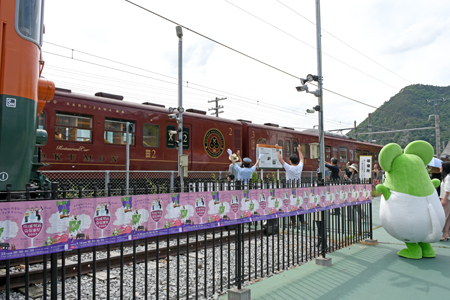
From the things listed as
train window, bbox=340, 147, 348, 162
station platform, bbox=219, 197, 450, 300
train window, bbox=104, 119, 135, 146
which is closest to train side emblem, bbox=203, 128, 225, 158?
train window, bbox=104, 119, 135, 146

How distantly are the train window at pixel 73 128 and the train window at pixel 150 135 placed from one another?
1997 millimetres

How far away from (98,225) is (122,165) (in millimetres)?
8493

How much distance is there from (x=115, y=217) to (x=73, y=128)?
8.00 m

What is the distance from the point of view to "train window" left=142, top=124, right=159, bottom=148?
11676 millimetres

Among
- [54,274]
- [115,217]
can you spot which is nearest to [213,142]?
[115,217]

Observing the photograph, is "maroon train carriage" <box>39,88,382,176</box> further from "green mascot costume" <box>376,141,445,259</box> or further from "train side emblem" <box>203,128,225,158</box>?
"green mascot costume" <box>376,141,445,259</box>

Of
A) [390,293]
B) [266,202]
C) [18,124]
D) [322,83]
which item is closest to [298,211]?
[266,202]

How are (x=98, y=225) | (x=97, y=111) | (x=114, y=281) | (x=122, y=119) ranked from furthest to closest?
(x=122, y=119)
(x=97, y=111)
(x=114, y=281)
(x=98, y=225)

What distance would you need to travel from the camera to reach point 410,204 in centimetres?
552

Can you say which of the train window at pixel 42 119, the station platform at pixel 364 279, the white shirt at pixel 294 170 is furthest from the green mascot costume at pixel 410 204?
the train window at pixel 42 119

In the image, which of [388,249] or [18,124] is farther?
[388,249]

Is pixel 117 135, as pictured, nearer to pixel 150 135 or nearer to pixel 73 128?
pixel 150 135

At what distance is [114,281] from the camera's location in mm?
5000

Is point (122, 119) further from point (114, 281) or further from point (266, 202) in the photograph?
point (266, 202)
